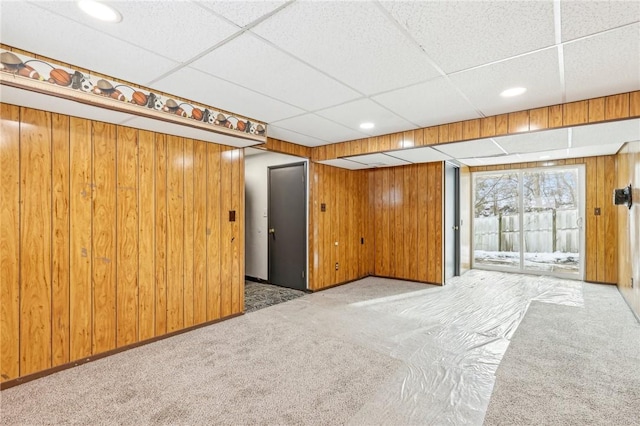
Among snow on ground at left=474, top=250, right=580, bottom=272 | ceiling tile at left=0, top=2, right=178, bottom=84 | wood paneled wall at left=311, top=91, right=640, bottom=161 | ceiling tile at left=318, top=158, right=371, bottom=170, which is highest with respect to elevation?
ceiling tile at left=0, top=2, right=178, bottom=84

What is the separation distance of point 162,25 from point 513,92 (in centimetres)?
277

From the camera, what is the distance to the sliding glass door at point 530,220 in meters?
6.14

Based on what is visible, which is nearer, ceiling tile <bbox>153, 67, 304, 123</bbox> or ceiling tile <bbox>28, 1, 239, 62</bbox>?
ceiling tile <bbox>28, 1, 239, 62</bbox>

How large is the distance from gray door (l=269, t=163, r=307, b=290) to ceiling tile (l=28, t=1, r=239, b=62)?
3451mm

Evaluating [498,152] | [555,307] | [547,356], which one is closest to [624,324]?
[555,307]

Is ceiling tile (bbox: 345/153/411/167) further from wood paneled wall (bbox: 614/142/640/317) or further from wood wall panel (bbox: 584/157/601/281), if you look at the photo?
wood wall panel (bbox: 584/157/601/281)

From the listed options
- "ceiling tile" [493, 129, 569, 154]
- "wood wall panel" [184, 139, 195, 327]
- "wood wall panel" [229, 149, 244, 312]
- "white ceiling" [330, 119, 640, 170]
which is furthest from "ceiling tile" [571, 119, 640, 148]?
"wood wall panel" [184, 139, 195, 327]

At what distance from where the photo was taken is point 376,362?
2.72m

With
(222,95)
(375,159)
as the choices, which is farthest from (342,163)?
(222,95)

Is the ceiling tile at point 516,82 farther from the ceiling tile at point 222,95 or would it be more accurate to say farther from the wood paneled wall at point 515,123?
the ceiling tile at point 222,95

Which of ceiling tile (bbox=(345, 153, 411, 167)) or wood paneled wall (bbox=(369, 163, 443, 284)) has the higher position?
ceiling tile (bbox=(345, 153, 411, 167))

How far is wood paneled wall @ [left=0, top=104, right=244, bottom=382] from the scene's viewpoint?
2.40m

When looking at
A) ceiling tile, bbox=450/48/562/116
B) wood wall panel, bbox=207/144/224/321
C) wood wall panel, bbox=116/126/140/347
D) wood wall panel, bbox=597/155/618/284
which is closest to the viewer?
ceiling tile, bbox=450/48/562/116

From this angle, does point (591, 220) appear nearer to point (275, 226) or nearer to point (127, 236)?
point (275, 226)
